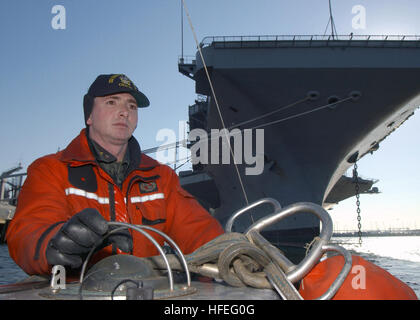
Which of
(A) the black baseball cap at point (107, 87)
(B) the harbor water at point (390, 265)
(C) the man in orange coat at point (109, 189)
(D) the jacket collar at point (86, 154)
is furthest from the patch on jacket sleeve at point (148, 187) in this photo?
(B) the harbor water at point (390, 265)

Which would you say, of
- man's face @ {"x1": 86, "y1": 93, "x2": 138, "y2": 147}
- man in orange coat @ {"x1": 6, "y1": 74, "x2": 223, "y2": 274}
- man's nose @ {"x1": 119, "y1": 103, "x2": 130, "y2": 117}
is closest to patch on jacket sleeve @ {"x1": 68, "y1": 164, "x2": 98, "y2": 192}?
man in orange coat @ {"x1": 6, "y1": 74, "x2": 223, "y2": 274}

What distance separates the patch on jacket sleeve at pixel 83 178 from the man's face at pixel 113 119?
28 centimetres

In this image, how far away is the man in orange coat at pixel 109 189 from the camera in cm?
158

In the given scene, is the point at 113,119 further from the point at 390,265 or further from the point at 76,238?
the point at 390,265

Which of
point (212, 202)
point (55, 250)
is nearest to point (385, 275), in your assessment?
point (55, 250)

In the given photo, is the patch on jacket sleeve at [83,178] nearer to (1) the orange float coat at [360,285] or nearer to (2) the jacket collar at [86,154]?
(2) the jacket collar at [86,154]

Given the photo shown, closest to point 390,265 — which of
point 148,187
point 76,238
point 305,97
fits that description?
point 305,97

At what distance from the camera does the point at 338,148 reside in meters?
13.1

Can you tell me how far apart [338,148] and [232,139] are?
14.7ft

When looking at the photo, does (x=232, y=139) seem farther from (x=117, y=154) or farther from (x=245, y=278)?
(x=245, y=278)

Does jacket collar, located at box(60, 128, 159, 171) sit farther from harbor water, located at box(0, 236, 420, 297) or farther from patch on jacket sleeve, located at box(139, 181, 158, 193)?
harbor water, located at box(0, 236, 420, 297)

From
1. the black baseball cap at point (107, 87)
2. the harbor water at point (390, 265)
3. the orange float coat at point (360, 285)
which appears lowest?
the harbor water at point (390, 265)

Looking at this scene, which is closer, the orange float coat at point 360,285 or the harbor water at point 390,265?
the orange float coat at point 360,285

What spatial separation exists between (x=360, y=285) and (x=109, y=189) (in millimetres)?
1503
